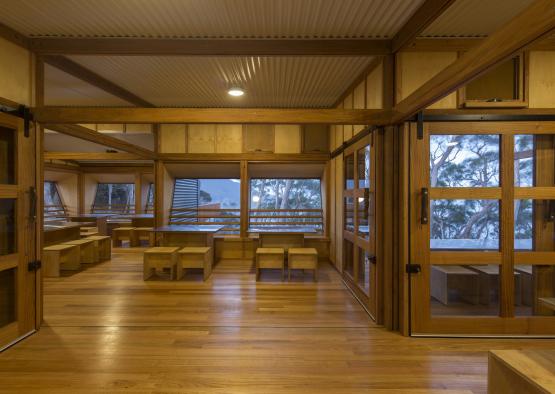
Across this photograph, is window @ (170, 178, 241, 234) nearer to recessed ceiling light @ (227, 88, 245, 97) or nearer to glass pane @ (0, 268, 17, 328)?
recessed ceiling light @ (227, 88, 245, 97)

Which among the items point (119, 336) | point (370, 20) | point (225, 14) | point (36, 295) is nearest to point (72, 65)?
point (225, 14)

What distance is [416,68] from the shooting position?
295 centimetres

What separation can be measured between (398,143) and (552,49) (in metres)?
1.66

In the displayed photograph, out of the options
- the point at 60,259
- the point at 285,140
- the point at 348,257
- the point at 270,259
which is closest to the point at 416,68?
the point at 348,257

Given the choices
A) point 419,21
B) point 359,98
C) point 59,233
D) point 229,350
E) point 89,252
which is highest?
point 419,21

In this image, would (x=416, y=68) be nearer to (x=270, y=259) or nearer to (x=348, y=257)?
(x=348, y=257)

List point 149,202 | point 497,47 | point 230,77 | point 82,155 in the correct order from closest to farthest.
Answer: point 497,47 → point 230,77 → point 82,155 → point 149,202

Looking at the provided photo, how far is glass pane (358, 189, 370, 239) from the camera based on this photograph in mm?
3421

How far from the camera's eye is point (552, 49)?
2.84 m

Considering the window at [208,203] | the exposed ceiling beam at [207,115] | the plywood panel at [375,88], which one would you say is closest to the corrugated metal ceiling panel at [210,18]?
the plywood panel at [375,88]

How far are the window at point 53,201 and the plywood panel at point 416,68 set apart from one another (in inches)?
381

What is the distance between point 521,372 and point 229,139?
5.62 meters

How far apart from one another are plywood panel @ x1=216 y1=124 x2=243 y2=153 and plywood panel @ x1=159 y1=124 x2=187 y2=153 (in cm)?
72

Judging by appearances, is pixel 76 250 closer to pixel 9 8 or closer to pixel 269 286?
pixel 269 286
